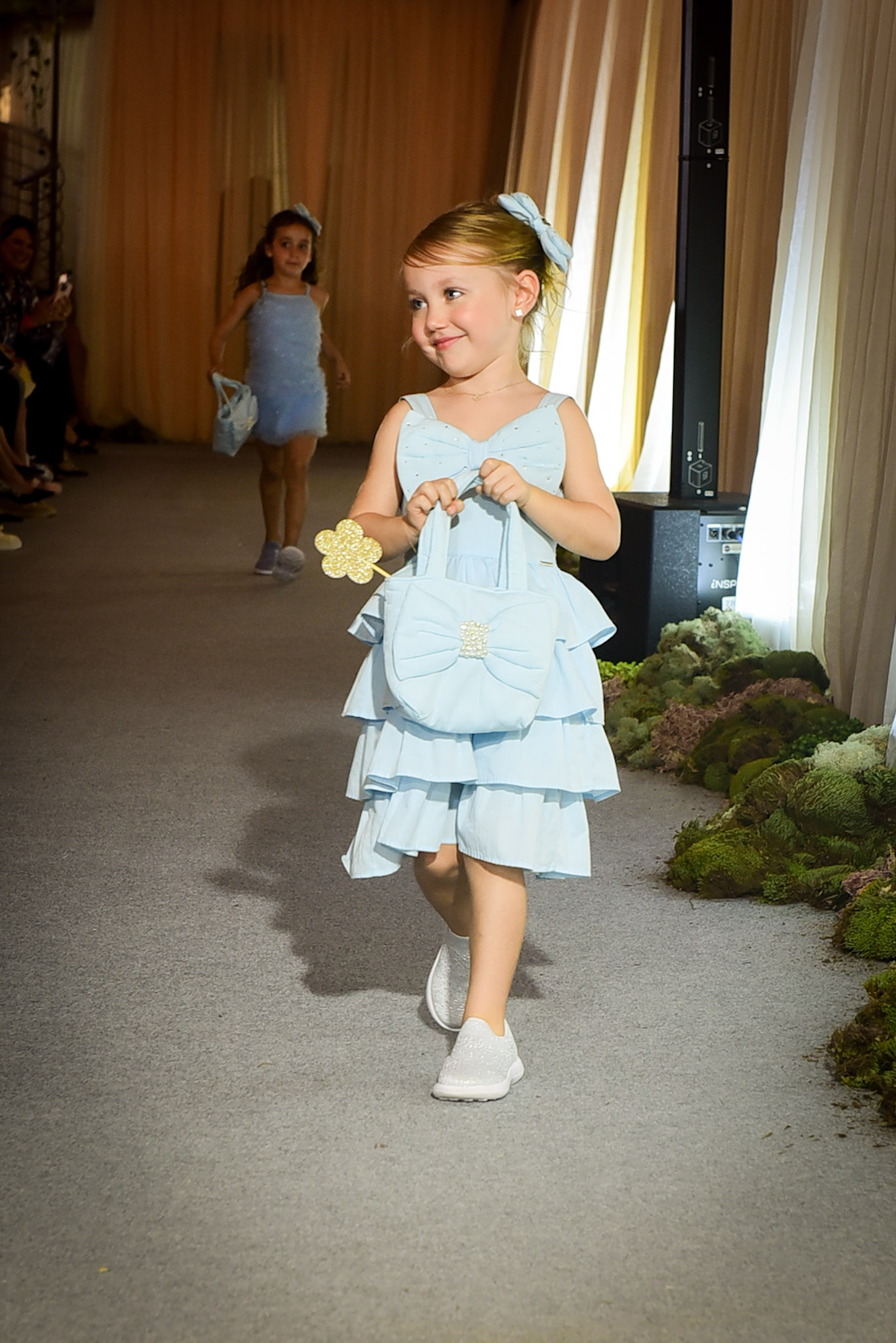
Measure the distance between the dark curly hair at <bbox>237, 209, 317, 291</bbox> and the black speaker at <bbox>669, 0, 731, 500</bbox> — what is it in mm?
1791

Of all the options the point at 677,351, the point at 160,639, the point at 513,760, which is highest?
the point at 677,351

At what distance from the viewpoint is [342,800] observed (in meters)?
2.83

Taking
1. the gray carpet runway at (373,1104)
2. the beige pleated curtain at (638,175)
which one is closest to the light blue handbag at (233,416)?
the beige pleated curtain at (638,175)

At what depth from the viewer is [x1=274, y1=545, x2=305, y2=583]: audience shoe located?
5.45m

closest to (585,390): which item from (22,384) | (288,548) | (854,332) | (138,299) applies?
(288,548)

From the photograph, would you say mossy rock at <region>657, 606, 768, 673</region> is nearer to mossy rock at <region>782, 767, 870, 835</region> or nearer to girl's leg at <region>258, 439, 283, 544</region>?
mossy rock at <region>782, 767, 870, 835</region>

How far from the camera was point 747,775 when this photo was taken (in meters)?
2.75

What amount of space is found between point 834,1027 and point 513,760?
59cm

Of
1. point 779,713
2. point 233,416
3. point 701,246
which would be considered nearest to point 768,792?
point 779,713

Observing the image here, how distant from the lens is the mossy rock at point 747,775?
273 centimetres

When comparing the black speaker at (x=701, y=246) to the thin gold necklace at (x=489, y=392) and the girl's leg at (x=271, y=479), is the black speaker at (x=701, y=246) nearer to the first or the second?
the girl's leg at (x=271, y=479)

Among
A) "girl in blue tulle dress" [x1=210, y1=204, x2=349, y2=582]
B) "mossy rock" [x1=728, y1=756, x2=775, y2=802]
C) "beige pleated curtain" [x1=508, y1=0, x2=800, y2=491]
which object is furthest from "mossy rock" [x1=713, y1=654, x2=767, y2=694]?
"girl in blue tulle dress" [x1=210, y1=204, x2=349, y2=582]

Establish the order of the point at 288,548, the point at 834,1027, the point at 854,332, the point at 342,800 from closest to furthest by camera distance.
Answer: the point at 834,1027
the point at 342,800
the point at 854,332
the point at 288,548

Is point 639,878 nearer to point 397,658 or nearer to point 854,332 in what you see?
point 397,658
